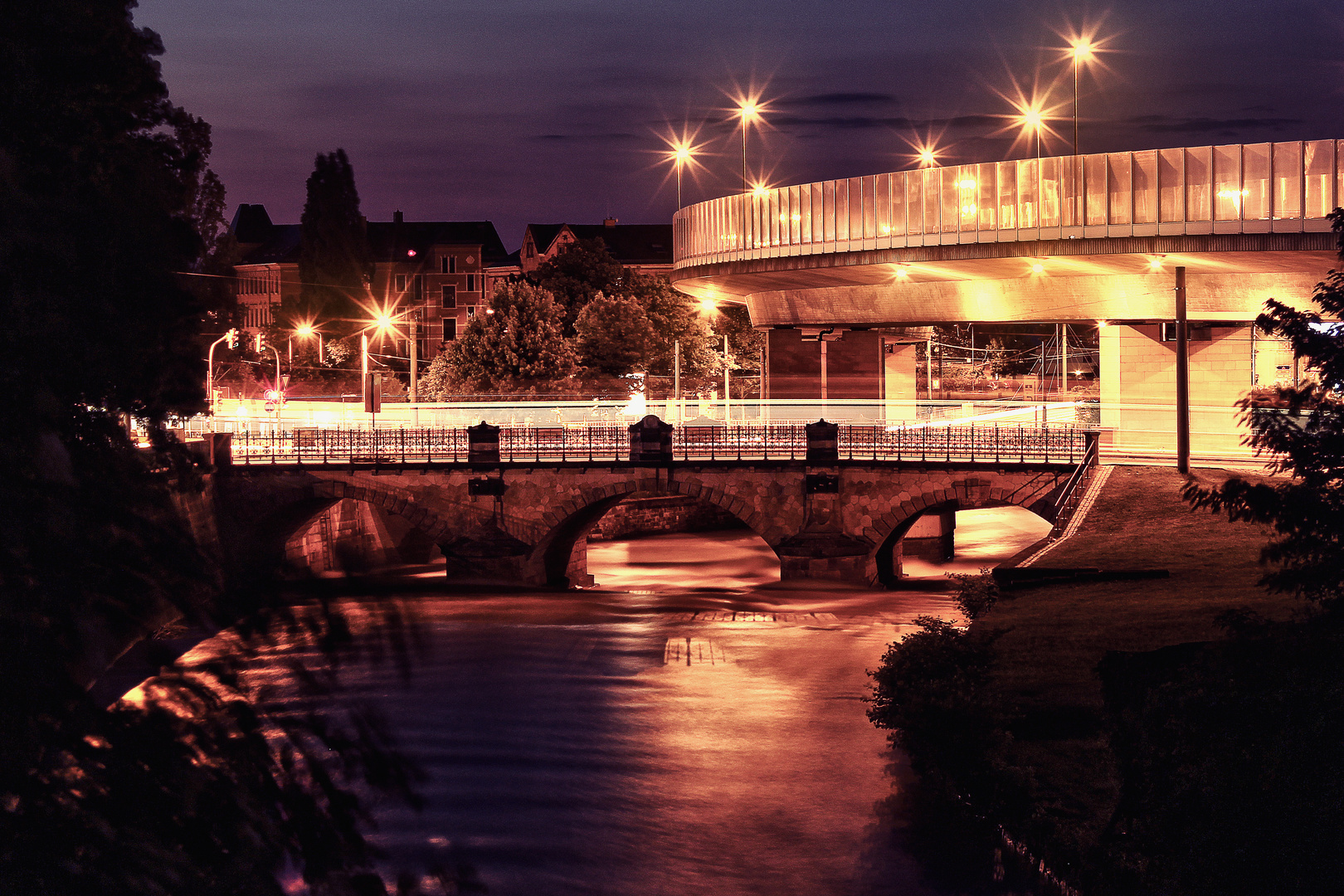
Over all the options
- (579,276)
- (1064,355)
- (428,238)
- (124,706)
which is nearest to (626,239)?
(428,238)

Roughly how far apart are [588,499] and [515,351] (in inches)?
777

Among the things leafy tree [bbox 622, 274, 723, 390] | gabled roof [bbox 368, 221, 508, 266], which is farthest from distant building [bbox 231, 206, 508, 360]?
leafy tree [bbox 622, 274, 723, 390]

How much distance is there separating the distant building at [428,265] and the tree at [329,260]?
502 inches

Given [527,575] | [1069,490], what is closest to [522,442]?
[527,575]

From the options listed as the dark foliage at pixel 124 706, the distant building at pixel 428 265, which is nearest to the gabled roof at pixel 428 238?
the distant building at pixel 428 265

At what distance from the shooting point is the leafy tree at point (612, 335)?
5694 centimetres

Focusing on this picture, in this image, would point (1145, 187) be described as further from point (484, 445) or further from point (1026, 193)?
point (484, 445)

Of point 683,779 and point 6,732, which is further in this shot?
point 683,779

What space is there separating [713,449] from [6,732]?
31.7 metres

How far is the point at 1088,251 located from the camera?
106 ft

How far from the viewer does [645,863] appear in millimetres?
14211

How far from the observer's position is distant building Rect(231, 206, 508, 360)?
94.4 m

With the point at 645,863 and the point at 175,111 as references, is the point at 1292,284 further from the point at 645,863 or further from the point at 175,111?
the point at 175,111

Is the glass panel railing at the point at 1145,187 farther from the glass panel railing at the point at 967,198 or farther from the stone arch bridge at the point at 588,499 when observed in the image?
the stone arch bridge at the point at 588,499
